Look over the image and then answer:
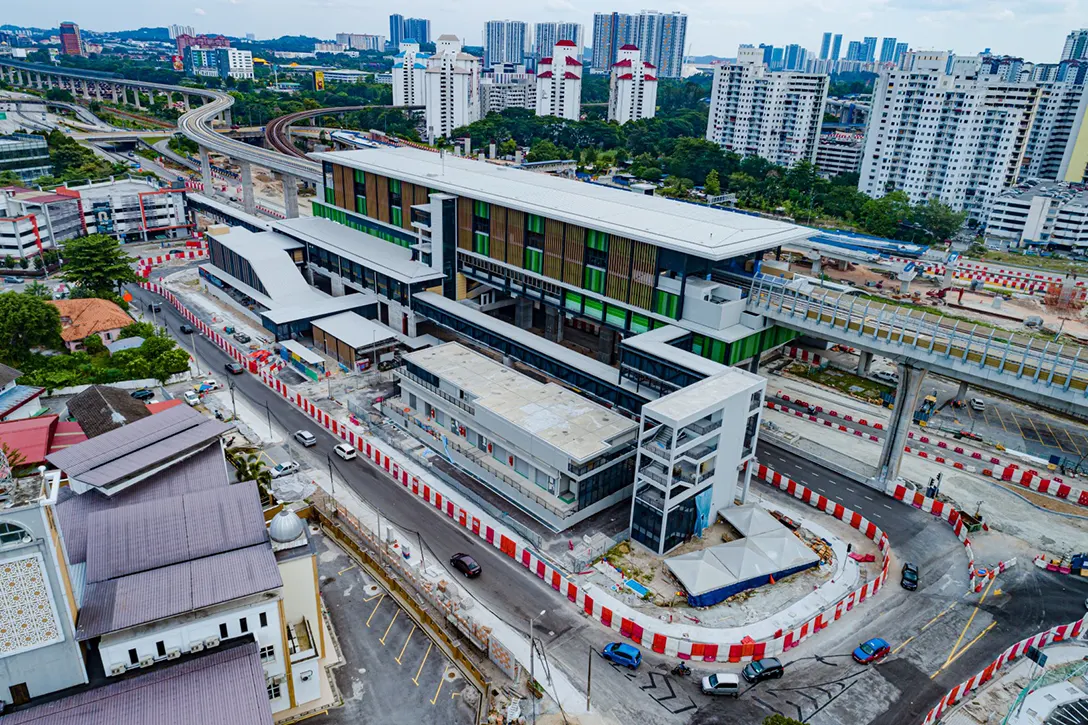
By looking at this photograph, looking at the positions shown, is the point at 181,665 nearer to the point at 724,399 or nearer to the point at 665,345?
the point at 724,399

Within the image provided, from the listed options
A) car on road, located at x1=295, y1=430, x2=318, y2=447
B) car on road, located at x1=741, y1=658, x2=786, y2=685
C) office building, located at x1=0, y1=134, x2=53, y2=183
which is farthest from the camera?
office building, located at x1=0, y1=134, x2=53, y2=183

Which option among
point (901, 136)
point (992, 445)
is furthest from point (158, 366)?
point (901, 136)

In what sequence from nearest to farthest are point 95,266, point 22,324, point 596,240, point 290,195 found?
point 596,240 → point 22,324 → point 95,266 → point 290,195

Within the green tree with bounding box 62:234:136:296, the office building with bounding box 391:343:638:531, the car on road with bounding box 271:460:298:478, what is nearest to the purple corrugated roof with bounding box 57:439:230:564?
the car on road with bounding box 271:460:298:478

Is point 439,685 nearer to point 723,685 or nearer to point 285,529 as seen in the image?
point 285,529

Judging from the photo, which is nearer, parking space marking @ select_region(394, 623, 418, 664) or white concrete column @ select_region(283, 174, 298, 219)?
parking space marking @ select_region(394, 623, 418, 664)

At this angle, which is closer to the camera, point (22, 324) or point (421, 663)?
point (421, 663)

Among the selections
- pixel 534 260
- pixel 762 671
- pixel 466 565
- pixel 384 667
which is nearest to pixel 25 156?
pixel 534 260

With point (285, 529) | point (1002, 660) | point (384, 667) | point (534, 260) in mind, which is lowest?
point (384, 667)

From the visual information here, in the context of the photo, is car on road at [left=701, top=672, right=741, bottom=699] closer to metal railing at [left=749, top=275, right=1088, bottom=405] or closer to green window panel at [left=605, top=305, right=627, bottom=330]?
metal railing at [left=749, top=275, right=1088, bottom=405]
